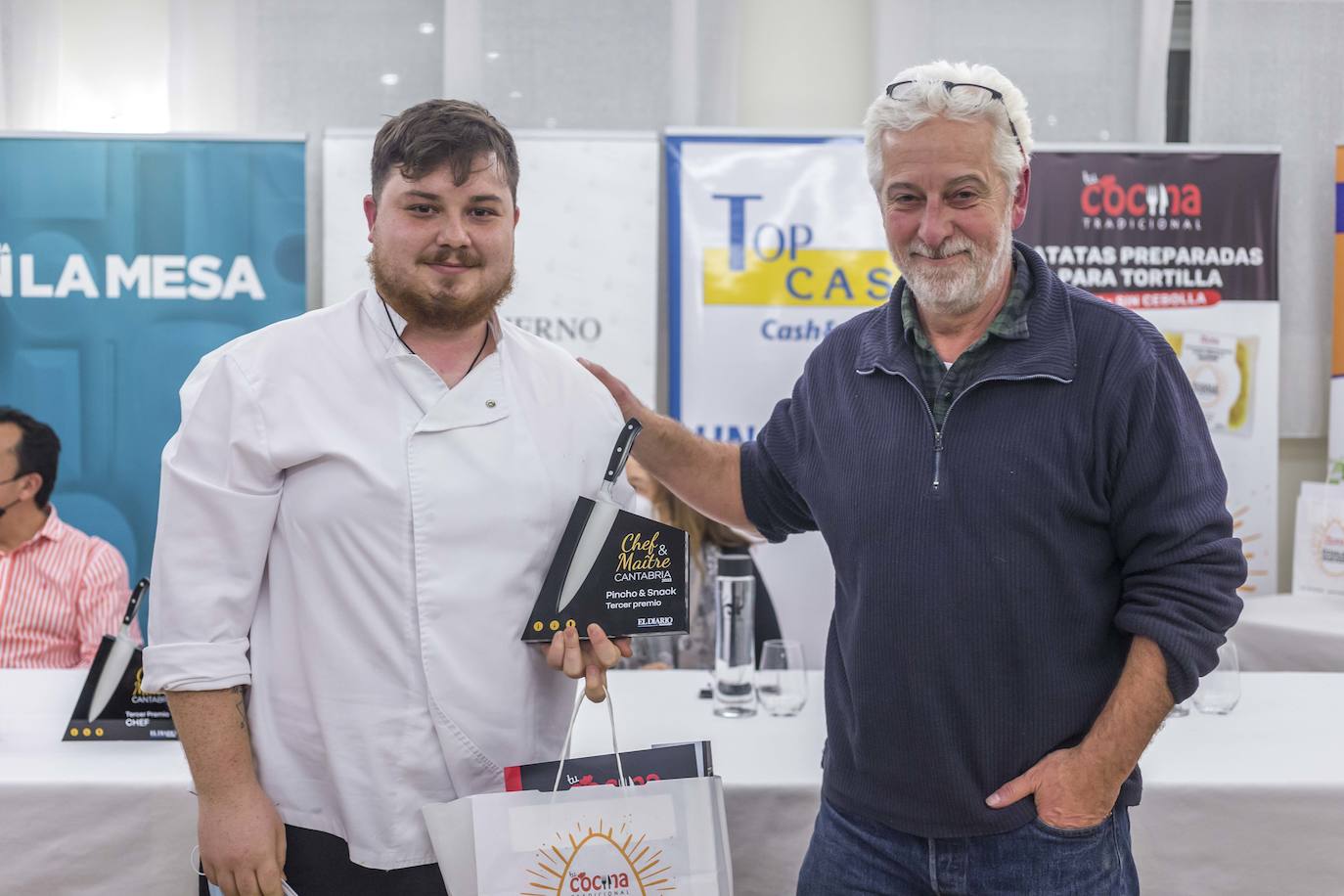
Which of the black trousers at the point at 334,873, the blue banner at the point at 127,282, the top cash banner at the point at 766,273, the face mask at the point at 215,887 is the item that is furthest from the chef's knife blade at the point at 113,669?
the top cash banner at the point at 766,273

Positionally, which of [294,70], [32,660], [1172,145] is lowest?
[32,660]

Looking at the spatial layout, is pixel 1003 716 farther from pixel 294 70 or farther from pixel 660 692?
pixel 294 70

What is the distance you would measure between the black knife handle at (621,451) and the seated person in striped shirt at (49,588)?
6.81ft

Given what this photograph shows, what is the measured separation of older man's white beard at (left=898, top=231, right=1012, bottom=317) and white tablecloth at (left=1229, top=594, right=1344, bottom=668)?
8.55 feet

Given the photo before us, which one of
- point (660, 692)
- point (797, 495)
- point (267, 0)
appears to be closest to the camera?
point (797, 495)

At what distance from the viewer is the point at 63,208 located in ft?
14.2

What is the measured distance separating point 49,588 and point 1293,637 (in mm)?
3707

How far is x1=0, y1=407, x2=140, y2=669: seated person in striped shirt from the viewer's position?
3.08 m

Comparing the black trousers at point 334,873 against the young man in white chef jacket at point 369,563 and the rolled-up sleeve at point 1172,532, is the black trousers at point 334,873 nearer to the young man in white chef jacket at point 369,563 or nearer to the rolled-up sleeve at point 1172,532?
the young man in white chef jacket at point 369,563

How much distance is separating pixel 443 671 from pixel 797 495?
0.68m

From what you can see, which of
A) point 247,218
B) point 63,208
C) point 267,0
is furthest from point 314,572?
point 267,0

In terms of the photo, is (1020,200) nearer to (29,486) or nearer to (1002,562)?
(1002,562)

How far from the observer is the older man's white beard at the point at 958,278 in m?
1.54

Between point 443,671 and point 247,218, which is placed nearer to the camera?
point 443,671
